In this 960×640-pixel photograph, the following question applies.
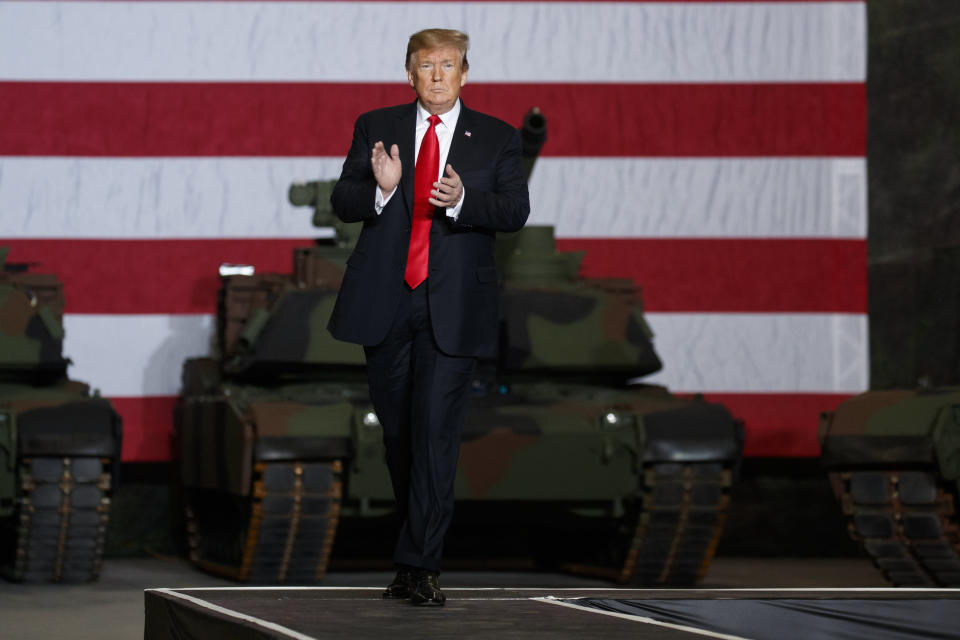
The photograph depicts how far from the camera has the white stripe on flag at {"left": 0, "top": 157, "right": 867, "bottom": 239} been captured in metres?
8.12

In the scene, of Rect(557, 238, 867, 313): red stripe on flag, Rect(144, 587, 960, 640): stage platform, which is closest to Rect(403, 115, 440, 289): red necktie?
Rect(144, 587, 960, 640): stage platform

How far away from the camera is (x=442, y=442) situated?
3.26m

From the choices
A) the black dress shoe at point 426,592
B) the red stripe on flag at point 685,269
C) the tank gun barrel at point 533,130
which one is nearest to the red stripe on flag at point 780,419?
the red stripe on flag at point 685,269

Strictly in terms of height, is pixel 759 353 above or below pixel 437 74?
below

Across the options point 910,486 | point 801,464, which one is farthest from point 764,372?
point 910,486

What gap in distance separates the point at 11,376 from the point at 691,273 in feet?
11.7

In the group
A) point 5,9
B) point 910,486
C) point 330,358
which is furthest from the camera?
point 5,9

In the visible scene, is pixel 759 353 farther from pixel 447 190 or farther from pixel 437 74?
pixel 447 190

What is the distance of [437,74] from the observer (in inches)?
128

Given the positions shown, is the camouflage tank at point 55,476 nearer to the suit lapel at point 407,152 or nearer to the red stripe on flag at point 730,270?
the red stripe on flag at point 730,270

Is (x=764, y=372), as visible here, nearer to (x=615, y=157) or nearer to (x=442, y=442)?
(x=615, y=157)

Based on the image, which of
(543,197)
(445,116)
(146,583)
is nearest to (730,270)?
(543,197)

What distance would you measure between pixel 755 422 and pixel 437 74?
5.37 meters

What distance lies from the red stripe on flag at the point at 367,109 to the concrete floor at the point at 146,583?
7.35ft
